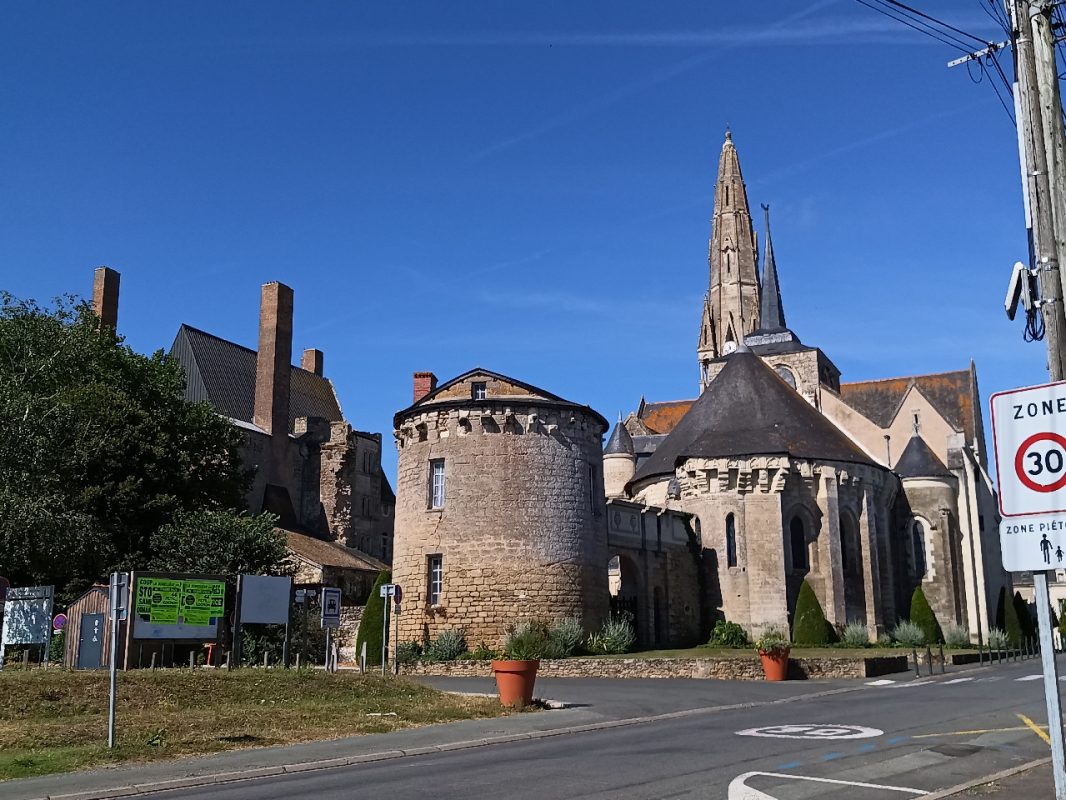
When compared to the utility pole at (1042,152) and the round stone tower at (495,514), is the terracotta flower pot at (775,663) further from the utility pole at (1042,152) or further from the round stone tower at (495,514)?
the utility pole at (1042,152)

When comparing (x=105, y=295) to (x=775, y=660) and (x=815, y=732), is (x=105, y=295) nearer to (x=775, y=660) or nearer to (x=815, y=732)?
(x=775, y=660)

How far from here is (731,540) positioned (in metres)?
40.6

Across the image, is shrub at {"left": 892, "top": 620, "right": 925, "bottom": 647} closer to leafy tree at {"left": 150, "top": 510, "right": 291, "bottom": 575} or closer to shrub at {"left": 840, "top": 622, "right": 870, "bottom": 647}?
shrub at {"left": 840, "top": 622, "right": 870, "bottom": 647}

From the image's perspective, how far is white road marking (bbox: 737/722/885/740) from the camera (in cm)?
1295

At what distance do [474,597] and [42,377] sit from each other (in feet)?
57.3

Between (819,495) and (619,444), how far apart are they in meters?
14.2

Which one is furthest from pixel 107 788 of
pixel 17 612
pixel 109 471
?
pixel 109 471

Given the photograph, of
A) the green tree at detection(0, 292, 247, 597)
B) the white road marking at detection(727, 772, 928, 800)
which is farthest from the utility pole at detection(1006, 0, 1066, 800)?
the green tree at detection(0, 292, 247, 597)

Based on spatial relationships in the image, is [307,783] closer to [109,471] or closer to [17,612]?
[17,612]

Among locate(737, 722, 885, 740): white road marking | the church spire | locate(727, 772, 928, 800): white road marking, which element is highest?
the church spire

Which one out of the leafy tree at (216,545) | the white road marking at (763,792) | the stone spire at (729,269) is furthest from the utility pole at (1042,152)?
the stone spire at (729,269)

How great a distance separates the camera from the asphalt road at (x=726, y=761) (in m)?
9.28

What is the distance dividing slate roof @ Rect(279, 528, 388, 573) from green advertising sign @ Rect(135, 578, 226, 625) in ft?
61.4

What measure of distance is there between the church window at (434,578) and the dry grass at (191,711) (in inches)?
392
